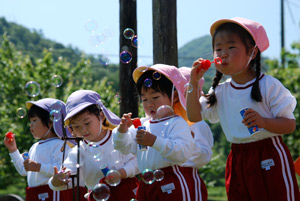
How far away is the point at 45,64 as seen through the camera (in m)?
12.6

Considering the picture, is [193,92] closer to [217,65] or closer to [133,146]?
[217,65]

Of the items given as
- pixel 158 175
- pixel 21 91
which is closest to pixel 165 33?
pixel 158 175

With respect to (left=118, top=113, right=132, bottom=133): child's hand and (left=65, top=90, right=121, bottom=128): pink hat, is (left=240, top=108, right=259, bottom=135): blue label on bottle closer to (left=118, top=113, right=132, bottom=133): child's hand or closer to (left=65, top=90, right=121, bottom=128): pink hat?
(left=118, top=113, right=132, bottom=133): child's hand

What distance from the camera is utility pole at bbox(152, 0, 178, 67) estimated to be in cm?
492

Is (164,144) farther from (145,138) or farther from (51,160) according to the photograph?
(51,160)

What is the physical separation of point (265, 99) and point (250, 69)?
278mm

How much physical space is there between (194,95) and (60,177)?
1261mm

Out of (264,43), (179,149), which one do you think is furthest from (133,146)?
(264,43)

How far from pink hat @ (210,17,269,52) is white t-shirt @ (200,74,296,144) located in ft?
0.80

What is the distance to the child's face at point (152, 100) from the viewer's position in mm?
3686

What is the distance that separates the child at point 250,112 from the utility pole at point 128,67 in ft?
6.56

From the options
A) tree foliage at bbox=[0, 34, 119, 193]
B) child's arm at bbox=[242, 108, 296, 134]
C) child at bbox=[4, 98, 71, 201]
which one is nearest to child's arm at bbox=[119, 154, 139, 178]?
child at bbox=[4, 98, 71, 201]

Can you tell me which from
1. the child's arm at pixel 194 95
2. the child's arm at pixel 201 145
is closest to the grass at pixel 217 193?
the child's arm at pixel 201 145

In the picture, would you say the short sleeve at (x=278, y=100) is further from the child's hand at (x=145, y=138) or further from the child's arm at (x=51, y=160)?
the child's arm at (x=51, y=160)
